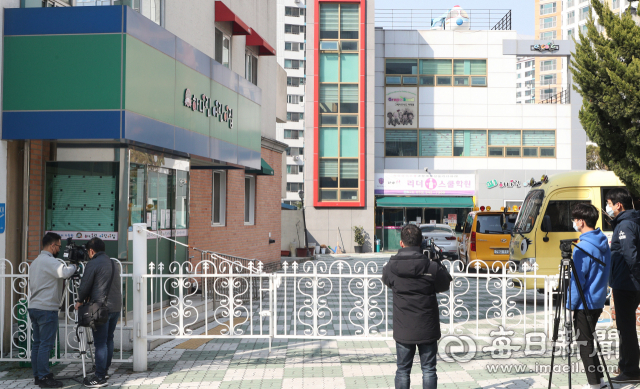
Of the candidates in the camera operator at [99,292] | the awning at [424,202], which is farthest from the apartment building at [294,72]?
the camera operator at [99,292]

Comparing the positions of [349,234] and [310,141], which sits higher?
[310,141]

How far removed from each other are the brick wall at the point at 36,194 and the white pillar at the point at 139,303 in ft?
6.58

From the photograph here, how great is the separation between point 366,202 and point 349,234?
2027mm

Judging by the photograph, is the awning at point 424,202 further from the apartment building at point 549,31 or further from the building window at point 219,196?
the apartment building at point 549,31

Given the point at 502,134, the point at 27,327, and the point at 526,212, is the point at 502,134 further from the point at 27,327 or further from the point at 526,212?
the point at 27,327

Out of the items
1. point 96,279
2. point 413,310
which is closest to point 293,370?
point 96,279

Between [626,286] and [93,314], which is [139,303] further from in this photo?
[626,286]

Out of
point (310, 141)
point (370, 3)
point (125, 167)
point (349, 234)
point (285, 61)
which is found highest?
point (285, 61)

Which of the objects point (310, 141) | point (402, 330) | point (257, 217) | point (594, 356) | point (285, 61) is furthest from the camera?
point (285, 61)

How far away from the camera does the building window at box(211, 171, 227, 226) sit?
52.8 ft

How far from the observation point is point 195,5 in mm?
13453

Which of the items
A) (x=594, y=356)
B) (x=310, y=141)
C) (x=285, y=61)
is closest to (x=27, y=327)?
(x=594, y=356)

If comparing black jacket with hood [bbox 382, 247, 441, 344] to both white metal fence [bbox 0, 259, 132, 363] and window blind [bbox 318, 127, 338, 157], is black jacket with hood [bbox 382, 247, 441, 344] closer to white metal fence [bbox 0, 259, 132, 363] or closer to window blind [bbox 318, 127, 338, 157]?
white metal fence [bbox 0, 259, 132, 363]

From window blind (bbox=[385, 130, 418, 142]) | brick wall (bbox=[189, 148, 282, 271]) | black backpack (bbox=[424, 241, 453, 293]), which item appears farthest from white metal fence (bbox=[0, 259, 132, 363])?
window blind (bbox=[385, 130, 418, 142])
